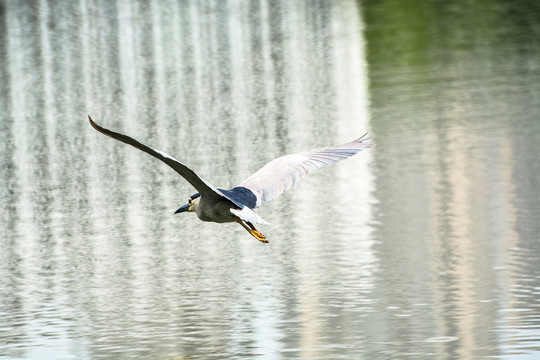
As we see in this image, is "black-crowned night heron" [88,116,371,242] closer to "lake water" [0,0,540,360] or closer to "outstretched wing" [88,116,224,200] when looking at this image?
"outstretched wing" [88,116,224,200]

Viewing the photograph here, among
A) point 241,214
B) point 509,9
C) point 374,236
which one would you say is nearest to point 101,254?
point 374,236

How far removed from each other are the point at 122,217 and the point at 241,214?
33.0 ft

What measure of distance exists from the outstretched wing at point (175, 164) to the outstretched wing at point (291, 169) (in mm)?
730

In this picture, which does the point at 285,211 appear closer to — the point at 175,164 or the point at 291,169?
the point at 291,169

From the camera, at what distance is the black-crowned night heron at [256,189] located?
9797 mm

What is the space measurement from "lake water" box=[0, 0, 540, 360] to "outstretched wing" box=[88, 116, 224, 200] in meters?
2.68

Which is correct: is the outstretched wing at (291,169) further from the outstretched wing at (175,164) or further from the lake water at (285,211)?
the lake water at (285,211)

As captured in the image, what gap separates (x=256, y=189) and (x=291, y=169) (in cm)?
44

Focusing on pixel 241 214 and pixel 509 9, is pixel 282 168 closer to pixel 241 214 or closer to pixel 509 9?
pixel 241 214

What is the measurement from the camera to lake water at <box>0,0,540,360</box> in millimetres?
13023

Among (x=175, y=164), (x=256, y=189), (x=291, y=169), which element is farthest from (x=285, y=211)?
(x=175, y=164)

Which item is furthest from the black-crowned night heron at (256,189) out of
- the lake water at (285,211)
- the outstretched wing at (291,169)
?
the lake water at (285,211)

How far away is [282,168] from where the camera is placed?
36.0 ft

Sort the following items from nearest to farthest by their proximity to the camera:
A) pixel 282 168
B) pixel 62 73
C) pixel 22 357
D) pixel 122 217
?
pixel 282 168, pixel 22 357, pixel 122 217, pixel 62 73
